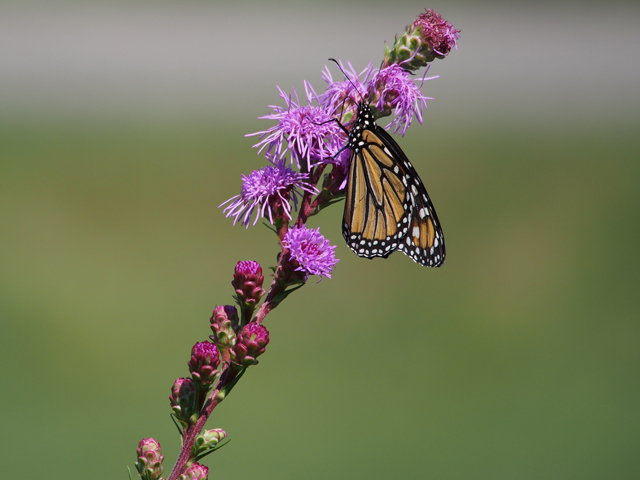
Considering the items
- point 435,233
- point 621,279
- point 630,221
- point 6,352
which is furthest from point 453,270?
point 435,233

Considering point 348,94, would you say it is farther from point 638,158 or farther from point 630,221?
point 638,158

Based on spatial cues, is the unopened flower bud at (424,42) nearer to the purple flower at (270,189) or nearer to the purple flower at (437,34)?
the purple flower at (437,34)

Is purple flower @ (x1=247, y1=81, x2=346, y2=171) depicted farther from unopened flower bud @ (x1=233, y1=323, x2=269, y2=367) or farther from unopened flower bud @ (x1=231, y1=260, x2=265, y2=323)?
unopened flower bud @ (x1=233, y1=323, x2=269, y2=367)

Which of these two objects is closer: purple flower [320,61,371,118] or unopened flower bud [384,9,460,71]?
unopened flower bud [384,9,460,71]

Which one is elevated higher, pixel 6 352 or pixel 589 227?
pixel 589 227

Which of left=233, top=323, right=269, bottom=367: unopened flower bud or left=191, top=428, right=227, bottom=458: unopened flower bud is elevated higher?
left=233, top=323, right=269, bottom=367: unopened flower bud

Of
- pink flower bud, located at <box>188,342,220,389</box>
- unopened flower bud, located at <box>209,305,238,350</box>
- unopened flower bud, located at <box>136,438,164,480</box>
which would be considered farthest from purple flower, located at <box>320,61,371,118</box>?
unopened flower bud, located at <box>136,438,164,480</box>
